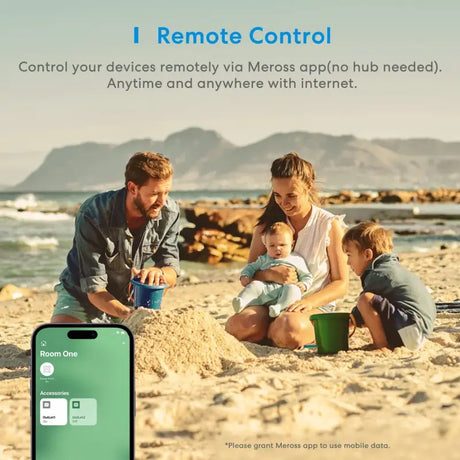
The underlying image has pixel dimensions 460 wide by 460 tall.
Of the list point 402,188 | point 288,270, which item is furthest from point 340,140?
point 288,270

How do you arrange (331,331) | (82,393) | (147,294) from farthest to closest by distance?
(147,294), (331,331), (82,393)

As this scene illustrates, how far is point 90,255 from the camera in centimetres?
445

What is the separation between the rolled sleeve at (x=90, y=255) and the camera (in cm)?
442

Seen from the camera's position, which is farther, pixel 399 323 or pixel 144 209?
pixel 144 209

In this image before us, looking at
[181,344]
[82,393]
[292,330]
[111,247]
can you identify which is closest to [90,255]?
[111,247]

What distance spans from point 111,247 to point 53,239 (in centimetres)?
1427

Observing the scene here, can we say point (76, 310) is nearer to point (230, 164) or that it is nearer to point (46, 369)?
point (46, 369)

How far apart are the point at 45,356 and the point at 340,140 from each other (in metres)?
63.1

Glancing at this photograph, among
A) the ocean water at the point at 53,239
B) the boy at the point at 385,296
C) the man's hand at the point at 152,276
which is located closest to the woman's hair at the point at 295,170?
the boy at the point at 385,296

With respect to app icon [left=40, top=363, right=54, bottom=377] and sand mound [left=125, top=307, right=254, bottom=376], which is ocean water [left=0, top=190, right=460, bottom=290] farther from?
app icon [left=40, top=363, right=54, bottom=377]

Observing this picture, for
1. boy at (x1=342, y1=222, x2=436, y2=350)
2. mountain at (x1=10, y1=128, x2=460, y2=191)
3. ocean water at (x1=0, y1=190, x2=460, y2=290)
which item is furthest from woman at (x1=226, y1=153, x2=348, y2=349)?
mountain at (x1=10, y1=128, x2=460, y2=191)

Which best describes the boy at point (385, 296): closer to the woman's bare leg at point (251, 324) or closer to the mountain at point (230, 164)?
the woman's bare leg at point (251, 324)

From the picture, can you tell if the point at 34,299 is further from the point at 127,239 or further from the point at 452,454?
the point at 452,454

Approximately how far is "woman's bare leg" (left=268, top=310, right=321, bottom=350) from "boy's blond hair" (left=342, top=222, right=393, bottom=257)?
1.83ft
